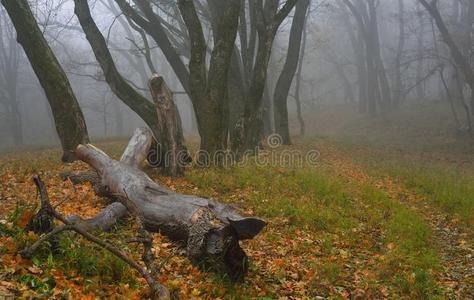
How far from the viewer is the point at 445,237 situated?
8219 millimetres

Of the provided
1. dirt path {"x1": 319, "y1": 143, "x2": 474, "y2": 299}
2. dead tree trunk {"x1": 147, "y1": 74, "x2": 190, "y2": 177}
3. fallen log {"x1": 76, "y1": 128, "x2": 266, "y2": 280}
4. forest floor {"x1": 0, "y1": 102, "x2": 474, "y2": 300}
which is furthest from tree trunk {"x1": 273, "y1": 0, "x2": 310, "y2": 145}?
fallen log {"x1": 76, "y1": 128, "x2": 266, "y2": 280}

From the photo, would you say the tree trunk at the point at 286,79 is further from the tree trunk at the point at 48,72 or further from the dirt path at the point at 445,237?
the tree trunk at the point at 48,72

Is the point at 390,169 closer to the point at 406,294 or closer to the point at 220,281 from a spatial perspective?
the point at 406,294

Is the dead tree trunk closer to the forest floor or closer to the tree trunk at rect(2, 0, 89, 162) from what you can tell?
the forest floor

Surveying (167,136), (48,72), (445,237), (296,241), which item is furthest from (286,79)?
(296,241)

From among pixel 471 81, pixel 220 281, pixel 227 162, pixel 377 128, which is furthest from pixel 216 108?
pixel 377 128

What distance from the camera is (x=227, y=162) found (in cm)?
1148

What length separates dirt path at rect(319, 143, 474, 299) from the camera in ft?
20.9

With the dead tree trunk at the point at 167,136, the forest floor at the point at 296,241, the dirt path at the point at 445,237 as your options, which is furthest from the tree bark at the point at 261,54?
the dirt path at the point at 445,237

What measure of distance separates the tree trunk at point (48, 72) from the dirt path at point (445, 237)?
22.8ft

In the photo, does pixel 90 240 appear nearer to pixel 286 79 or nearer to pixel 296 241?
pixel 296 241

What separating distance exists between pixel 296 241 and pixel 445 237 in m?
2.82

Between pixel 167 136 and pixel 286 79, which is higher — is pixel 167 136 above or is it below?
below

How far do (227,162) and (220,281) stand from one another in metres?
6.20
